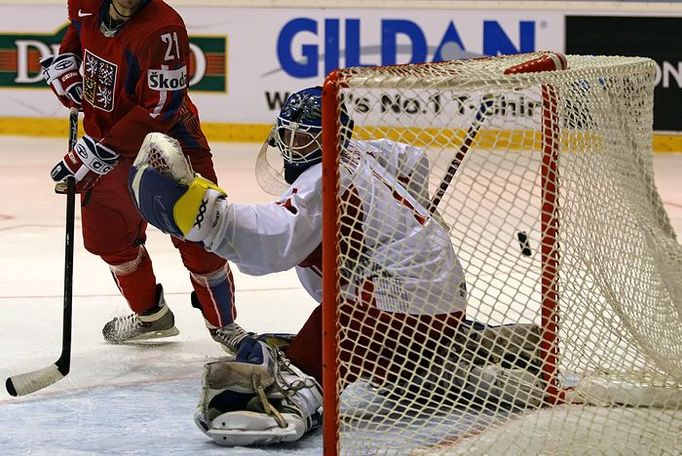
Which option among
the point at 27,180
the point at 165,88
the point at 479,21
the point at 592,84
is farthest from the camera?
the point at 479,21

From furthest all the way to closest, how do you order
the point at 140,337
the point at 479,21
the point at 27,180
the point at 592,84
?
1. the point at 479,21
2. the point at 27,180
3. the point at 140,337
4. the point at 592,84

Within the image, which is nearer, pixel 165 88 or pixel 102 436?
pixel 102 436

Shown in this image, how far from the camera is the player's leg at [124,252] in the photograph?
355 cm

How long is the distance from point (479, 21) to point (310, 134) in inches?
197

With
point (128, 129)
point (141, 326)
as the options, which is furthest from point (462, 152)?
point (141, 326)

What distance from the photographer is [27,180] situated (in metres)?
6.73

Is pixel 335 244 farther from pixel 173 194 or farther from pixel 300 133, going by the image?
pixel 300 133

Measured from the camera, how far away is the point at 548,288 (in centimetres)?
281

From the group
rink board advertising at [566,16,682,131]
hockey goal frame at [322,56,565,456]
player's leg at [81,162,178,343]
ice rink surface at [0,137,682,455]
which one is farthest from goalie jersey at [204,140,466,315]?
rink board advertising at [566,16,682,131]

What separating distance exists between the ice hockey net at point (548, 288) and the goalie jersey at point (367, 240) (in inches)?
1.3

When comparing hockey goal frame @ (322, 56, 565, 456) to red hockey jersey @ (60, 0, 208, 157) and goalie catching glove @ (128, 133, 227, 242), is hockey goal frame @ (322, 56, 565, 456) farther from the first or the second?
red hockey jersey @ (60, 0, 208, 157)

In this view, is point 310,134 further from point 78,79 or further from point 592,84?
point 78,79

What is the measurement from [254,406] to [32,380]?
24.5 inches

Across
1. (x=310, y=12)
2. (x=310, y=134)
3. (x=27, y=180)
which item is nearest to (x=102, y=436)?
(x=310, y=134)
